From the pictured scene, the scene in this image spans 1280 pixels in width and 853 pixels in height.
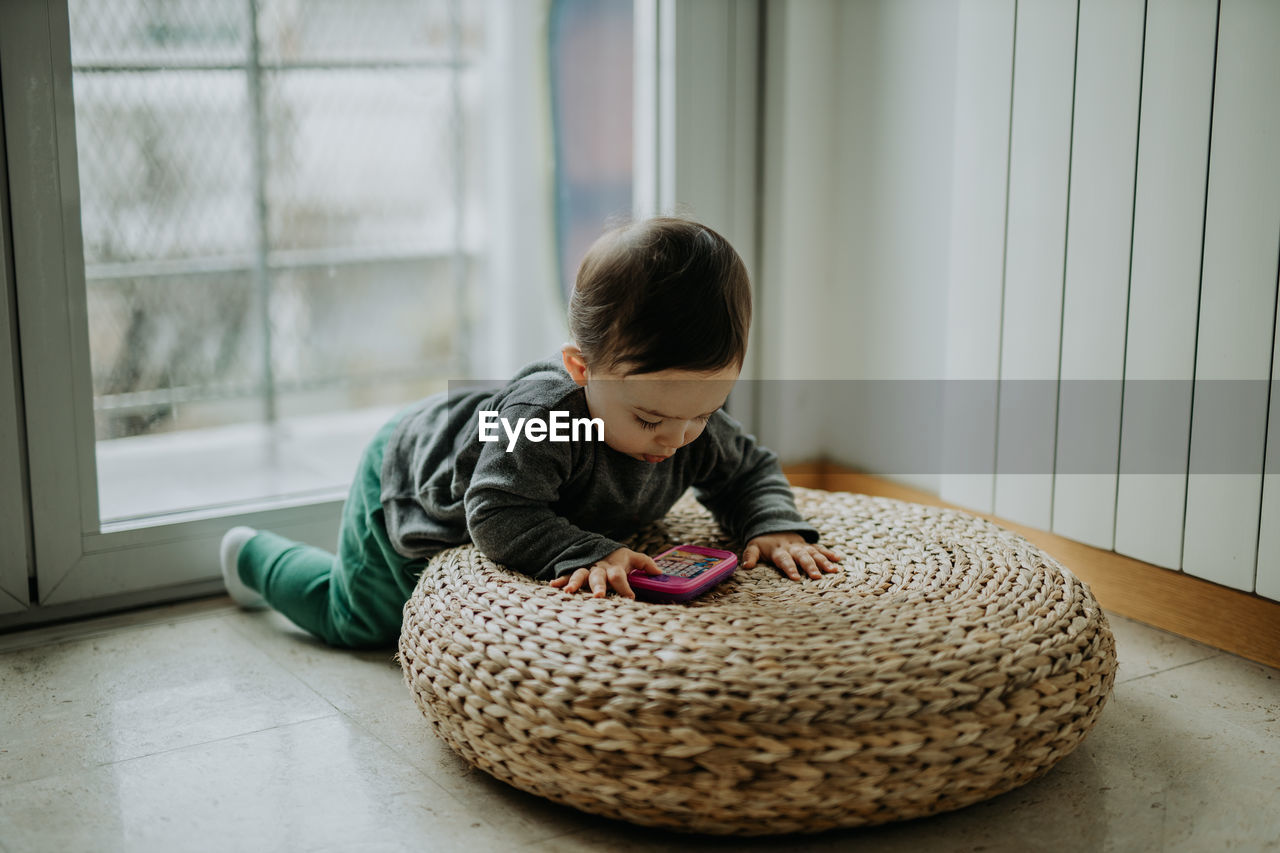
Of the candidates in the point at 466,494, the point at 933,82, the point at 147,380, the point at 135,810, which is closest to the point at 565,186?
the point at 933,82

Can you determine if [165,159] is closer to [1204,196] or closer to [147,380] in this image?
[147,380]

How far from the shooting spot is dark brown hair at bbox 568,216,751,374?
1.03m

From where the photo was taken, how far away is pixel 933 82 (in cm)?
159

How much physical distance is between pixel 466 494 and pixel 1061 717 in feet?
1.83

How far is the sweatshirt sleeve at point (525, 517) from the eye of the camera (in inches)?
43.3

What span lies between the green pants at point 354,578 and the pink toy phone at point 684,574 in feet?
0.93

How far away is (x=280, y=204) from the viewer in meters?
2.20

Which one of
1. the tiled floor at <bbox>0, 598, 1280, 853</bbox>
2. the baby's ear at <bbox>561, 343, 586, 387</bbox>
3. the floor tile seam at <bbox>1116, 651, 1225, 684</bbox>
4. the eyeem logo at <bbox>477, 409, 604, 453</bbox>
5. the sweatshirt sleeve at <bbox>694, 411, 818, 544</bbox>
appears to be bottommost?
the tiled floor at <bbox>0, 598, 1280, 853</bbox>

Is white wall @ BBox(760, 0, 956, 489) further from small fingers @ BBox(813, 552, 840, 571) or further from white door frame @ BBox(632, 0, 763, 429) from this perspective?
small fingers @ BBox(813, 552, 840, 571)

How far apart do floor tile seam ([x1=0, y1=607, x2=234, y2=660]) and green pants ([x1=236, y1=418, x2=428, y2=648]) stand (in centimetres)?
11

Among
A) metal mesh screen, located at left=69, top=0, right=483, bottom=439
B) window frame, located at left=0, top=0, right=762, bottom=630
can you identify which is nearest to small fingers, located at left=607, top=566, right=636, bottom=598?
window frame, located at left=0, top=0, right=762, bottom=630

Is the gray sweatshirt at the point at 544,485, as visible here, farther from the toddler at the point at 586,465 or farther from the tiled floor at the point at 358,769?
the tiled floor at the point at 358,769

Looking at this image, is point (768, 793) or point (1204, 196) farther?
point (1204, 196)

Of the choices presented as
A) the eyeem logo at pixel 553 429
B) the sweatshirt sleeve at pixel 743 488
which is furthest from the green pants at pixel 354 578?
the sweatshirt sleeve at pixel 743 488
